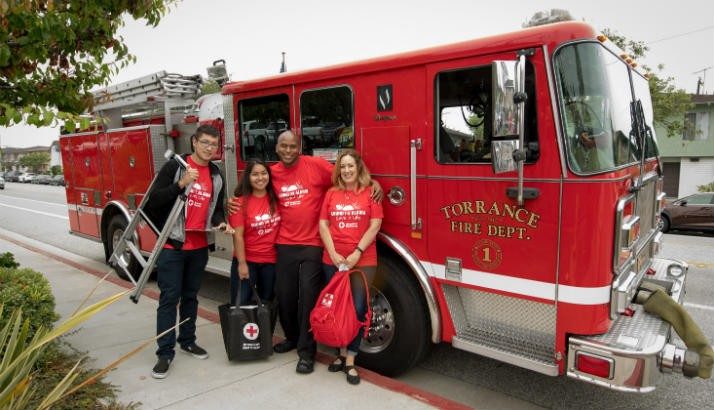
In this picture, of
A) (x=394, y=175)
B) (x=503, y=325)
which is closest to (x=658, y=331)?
(x=503, y=325)

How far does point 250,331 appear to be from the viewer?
4043mm

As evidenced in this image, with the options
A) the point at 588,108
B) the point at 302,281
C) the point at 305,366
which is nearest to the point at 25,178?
the point at 302,281

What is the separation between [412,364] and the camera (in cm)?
397

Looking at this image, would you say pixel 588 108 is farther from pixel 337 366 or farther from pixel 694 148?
pixel 694 148

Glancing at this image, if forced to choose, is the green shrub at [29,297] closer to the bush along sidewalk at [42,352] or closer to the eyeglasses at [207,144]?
the bush along sidewalk at [42,352]

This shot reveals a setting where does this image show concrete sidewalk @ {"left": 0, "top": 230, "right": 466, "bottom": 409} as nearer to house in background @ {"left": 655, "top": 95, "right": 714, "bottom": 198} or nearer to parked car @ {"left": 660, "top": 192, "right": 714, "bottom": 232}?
parked car @ {"left": 660, "top": 192, "right": 714, "bottom": 232}

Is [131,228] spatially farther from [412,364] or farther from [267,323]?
[412,364]

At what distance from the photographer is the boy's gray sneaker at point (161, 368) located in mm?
3828

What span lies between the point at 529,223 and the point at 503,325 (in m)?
0.79

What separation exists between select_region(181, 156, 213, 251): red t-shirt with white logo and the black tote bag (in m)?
0.62

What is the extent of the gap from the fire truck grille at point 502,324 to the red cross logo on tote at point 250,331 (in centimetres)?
154

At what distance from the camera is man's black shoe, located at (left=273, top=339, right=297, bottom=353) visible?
434 centimetres

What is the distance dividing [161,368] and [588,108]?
140 inches

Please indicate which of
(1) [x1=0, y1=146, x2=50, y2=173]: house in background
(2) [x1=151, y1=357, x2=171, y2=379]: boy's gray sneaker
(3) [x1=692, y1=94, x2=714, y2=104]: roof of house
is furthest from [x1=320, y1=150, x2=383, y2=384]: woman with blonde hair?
(1) [x1=0, y1=146, x2=50, y2=173]: house in background
